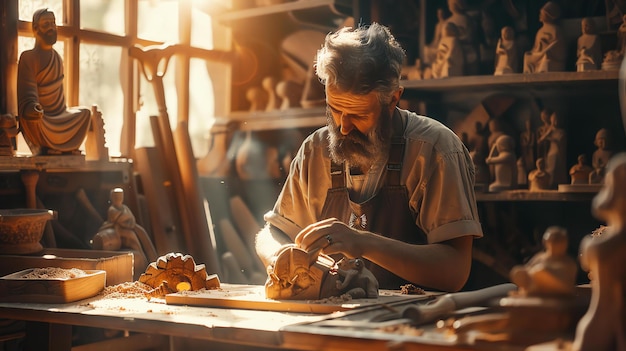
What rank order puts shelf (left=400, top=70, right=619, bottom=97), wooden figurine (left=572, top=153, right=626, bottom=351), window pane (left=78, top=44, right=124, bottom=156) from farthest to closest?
window pane (left=78, top=44, right=124, bottom=156) → shelf (left=400, top=70, right=619, bottom=97) → wooden figurine (left=572, top=153, right=626, bottom=351)

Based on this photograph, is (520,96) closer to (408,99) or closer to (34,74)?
(408,99)

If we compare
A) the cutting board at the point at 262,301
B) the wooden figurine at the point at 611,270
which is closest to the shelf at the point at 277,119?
the cutting board at the point at 262,301

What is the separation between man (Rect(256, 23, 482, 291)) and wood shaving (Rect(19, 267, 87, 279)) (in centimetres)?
79

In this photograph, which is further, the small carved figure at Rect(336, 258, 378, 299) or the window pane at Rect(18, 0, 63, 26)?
the window pane at Rect(18, 0, 63, 26)

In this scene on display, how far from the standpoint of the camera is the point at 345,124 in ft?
13.0

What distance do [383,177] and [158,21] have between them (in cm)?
364

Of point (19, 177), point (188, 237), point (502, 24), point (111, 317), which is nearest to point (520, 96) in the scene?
point (502, 24)

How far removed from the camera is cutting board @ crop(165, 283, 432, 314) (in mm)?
3148

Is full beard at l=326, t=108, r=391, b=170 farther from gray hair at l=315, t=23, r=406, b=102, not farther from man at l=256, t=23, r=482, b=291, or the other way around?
gray hair at l=315, t=23, r=406, b=102

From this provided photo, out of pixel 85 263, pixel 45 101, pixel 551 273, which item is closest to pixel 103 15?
pixel 45 101

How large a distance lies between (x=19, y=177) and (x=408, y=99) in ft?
8.84

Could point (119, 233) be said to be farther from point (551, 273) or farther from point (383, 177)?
point (551, 273)

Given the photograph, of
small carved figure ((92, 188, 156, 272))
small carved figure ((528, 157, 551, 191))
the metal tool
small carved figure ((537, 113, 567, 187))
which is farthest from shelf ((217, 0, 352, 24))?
the metal tool

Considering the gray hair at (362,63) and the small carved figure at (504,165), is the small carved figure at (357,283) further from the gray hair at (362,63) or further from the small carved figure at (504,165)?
the small carved figure at (504,165)
